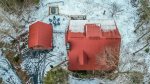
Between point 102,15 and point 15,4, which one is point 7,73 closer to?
point 15,4

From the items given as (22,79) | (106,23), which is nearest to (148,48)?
(106,23)

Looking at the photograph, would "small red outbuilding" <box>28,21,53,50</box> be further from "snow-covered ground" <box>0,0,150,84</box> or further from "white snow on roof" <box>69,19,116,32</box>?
"white snow on roof" <box>69,19,116,32</box>

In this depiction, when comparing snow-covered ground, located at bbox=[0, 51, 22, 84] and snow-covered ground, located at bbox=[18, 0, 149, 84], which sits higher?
snow-covered ground, located at bbox=[18, 0, 149, 84]

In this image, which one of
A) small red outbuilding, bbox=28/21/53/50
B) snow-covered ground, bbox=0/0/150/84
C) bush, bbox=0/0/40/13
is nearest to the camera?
small red outbuilding, bbox=28/21/53/50

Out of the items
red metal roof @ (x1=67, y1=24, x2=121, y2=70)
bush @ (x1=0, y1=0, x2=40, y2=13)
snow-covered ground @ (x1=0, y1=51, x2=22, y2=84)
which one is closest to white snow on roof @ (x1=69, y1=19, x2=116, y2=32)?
red metal roof @ (x1=67, y1=24, x2=121, y2=70)

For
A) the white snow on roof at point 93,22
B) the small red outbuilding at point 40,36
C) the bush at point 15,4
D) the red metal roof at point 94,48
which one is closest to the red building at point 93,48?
the red metal roof at point 94,48

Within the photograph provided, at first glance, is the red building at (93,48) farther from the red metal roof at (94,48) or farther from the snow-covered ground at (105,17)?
the snow-covered ground at (105,17)
